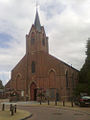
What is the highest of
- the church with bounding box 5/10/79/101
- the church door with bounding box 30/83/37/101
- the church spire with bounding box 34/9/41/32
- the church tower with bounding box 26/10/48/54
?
the church spire with bounding box 34/9/41/32

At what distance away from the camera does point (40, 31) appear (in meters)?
46.4

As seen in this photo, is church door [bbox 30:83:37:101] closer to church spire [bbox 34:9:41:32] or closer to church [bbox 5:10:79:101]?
church [bbox 5:10:79:101]

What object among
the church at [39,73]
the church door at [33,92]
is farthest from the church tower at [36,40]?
the church door at [33,92]

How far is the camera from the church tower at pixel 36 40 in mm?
45250

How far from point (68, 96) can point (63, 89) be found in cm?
235

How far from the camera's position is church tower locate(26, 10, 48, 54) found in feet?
148

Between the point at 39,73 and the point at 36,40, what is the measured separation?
833 cm

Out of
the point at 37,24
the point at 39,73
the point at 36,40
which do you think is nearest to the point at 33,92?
the point at 39,73

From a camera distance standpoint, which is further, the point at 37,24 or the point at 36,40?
the point at 37,24

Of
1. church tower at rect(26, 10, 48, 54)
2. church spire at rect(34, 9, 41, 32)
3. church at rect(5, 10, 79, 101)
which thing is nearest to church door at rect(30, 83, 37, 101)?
church at rect(5, 10, 79, 101)

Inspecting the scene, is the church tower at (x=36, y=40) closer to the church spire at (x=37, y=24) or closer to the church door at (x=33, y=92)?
the church spire at (x=37, y=24)

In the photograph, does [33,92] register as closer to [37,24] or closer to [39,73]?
[39,73]

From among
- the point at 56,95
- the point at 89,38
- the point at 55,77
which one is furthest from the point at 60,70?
the point at 89,38

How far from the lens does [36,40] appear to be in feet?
150
